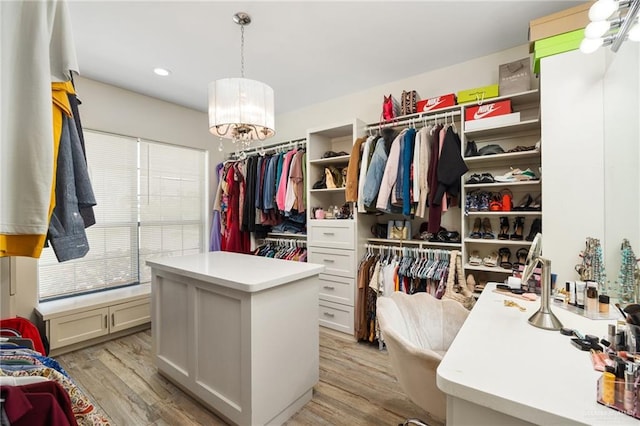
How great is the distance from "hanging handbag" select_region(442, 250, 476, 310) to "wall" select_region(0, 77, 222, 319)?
11.2 ft

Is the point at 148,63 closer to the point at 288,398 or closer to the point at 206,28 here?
the point at 206,28

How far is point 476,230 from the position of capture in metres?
2.43

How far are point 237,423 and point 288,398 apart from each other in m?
0.30

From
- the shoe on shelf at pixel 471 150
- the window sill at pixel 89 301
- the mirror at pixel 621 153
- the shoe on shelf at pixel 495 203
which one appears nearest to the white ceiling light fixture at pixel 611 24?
the mirror at pixel 621 153

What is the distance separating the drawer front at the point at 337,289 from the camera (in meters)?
2.73

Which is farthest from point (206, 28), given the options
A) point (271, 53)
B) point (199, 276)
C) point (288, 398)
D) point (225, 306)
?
point (288, 398)

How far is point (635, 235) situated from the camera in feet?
4.07

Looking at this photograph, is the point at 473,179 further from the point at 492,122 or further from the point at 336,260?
the point at 336,260

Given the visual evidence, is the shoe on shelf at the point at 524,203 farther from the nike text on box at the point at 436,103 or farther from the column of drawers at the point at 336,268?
the column of drawers at the point at 336,268

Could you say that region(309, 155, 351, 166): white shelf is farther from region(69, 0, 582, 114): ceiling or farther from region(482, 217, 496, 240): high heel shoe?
region(482, 217, 496, 240): high heel shoe

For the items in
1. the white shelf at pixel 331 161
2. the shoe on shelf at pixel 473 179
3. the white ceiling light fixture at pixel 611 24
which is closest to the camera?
the white ceiling light fixture at pixel 611 24

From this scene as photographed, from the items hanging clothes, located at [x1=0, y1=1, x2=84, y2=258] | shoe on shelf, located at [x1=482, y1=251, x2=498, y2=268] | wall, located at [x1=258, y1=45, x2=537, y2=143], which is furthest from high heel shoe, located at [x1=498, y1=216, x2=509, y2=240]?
hanging clothes, located at [x1=0, y1=1, x2=84, y2=258]

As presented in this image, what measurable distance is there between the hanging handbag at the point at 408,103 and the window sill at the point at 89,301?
130 inches

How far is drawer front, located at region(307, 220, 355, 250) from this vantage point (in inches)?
108
